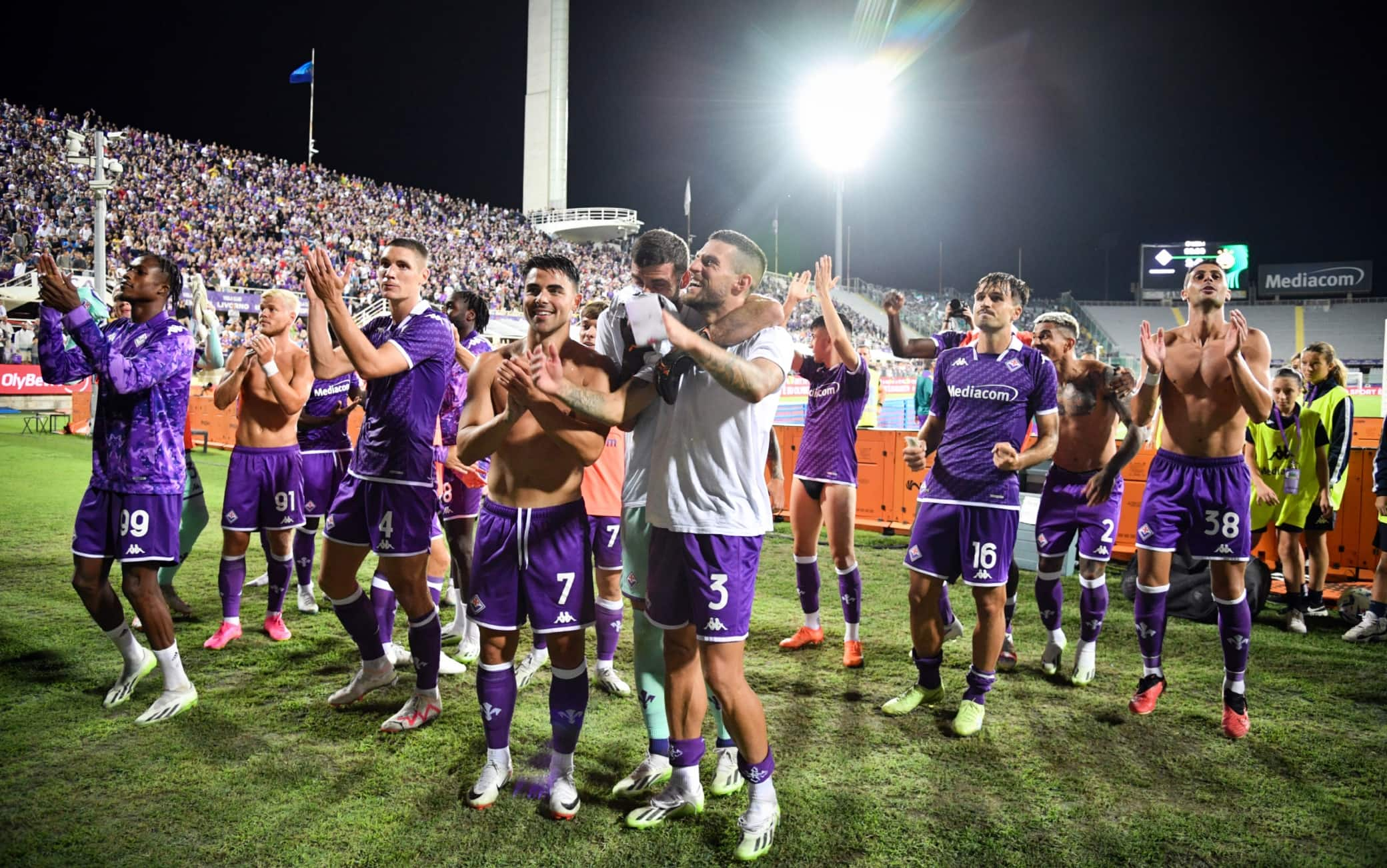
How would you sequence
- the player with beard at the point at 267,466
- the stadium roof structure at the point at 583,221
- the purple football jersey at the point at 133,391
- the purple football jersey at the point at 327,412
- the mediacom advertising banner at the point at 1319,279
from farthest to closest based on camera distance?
the mediacom advertising banner at the point at 1319,279
the stadium roof structure at the point at 583,221
the purple football jersey at the point at 327,412
the player with beard at the point at 267,466
the purple football jersey at the point at 133,391

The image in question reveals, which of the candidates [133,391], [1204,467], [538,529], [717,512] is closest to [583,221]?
[133,391]

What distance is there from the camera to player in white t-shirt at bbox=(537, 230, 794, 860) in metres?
3.03

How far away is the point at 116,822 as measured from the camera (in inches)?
123

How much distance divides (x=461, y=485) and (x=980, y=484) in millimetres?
3284

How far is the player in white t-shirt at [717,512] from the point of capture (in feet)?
9.93

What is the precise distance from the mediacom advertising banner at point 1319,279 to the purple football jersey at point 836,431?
65.1 m

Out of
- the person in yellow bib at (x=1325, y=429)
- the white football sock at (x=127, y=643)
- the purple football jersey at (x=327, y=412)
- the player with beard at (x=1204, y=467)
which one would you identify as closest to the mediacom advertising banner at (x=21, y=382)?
the purple football jersey at (x=327, y=412)

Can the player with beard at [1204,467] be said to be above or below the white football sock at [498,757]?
above

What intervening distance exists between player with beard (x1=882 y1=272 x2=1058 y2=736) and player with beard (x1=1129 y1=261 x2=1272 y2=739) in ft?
2.49

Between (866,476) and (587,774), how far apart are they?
7399mm

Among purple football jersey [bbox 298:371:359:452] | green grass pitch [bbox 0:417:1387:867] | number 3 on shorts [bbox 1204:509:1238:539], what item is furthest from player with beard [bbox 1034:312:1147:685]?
purple football jersey [bbox 298:371:359:452]

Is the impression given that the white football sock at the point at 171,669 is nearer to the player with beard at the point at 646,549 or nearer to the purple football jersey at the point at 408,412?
the purple football jersey at the point at 408,412

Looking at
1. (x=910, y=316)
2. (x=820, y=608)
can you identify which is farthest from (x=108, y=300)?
(x=910, y=316)

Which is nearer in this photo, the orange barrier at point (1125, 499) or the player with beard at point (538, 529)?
the player with beard at point (538, 529)
